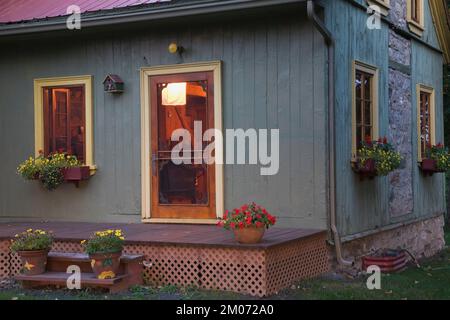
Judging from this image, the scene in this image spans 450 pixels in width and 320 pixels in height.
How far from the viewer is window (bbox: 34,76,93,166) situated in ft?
30.1

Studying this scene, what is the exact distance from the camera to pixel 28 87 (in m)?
9.62

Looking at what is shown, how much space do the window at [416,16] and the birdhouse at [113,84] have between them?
4.94m

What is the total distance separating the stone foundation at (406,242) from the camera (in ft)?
28.1

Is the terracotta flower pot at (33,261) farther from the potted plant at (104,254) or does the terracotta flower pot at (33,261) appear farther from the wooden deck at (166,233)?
the potted plant at (104,254)

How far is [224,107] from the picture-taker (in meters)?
8.39

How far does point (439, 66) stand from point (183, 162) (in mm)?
6387

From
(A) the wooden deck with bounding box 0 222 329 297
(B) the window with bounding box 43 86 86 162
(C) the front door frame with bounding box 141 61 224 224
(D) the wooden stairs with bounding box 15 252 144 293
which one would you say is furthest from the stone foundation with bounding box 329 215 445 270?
(B) the window with bounding box 43 86 86 162

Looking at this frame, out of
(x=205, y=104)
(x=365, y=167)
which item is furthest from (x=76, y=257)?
(x=365, y=167)

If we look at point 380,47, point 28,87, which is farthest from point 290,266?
point 28,87

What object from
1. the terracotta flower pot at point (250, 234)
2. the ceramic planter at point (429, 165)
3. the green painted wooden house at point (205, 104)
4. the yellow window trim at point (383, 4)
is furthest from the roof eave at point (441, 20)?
the terracotta flower pot at point (250, 234)

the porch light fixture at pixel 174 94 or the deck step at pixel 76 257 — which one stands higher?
the porch light fixture at pixel 174 94

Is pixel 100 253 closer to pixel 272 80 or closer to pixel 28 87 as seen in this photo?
pixel 272 80

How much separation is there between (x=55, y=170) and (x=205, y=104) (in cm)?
225

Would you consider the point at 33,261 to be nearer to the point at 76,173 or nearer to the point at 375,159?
the point at 76,173
